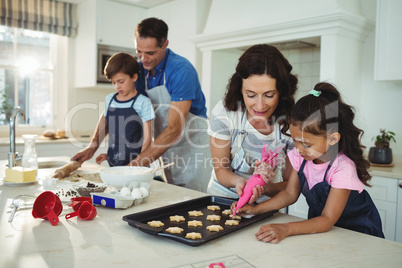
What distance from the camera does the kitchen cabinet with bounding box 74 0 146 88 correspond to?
13.1 feet

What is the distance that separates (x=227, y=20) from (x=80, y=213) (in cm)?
260

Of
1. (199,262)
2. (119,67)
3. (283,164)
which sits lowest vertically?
(199,262)

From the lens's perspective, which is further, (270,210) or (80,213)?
(270,210)

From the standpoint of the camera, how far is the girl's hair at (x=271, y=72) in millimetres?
1424

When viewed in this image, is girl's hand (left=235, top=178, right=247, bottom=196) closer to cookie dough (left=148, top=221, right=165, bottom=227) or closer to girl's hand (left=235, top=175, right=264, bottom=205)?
girl's hand (left=235, top=175, right=264, bottom=205)

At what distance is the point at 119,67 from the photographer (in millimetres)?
2227

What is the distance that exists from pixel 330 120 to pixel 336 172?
18 cm

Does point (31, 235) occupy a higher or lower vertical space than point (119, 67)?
lower

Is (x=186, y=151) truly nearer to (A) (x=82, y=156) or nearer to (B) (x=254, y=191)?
(A) (x=82, y=156)

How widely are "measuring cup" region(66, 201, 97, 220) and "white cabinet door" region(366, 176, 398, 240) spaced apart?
6.38ft

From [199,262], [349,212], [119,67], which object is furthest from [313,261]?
[119,67]

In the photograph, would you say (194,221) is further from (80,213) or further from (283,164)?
(283,164)

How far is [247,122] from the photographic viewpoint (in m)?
1.64

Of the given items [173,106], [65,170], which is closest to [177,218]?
[65,170]
